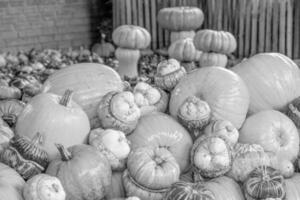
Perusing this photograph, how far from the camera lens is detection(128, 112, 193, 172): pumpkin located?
2522mm

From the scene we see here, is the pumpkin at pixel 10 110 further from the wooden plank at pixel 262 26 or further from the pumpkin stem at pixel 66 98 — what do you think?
the wooden plank at pixel 262 26

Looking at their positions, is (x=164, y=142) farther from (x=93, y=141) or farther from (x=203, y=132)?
(x=93, y=141)

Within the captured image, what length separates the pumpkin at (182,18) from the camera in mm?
7782

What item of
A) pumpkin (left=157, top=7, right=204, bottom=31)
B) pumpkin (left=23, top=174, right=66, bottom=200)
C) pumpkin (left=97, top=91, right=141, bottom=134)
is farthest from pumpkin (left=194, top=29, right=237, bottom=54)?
pumpkin (left=23, top=174, right=66, bottom=200)

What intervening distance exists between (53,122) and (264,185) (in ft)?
3.31

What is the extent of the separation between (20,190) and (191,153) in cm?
84

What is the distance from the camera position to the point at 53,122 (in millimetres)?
2371

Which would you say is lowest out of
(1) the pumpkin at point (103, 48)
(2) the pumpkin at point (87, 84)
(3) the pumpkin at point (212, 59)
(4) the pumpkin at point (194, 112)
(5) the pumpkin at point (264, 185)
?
(1) the pumpkin at point (103, 48)

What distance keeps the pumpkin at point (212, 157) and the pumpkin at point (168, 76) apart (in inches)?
25.4

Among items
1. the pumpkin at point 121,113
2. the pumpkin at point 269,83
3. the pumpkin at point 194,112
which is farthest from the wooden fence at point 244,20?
the pumpkin at point 121,113

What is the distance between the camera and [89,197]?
2154 mm

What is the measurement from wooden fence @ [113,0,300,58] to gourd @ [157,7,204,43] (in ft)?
1.53

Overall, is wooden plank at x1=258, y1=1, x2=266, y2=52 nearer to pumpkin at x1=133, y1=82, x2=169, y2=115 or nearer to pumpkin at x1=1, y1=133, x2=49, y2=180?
pumpkin at x1=133, y1=82, x2=169, y2=115

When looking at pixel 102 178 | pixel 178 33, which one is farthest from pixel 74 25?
pixel 102 178
